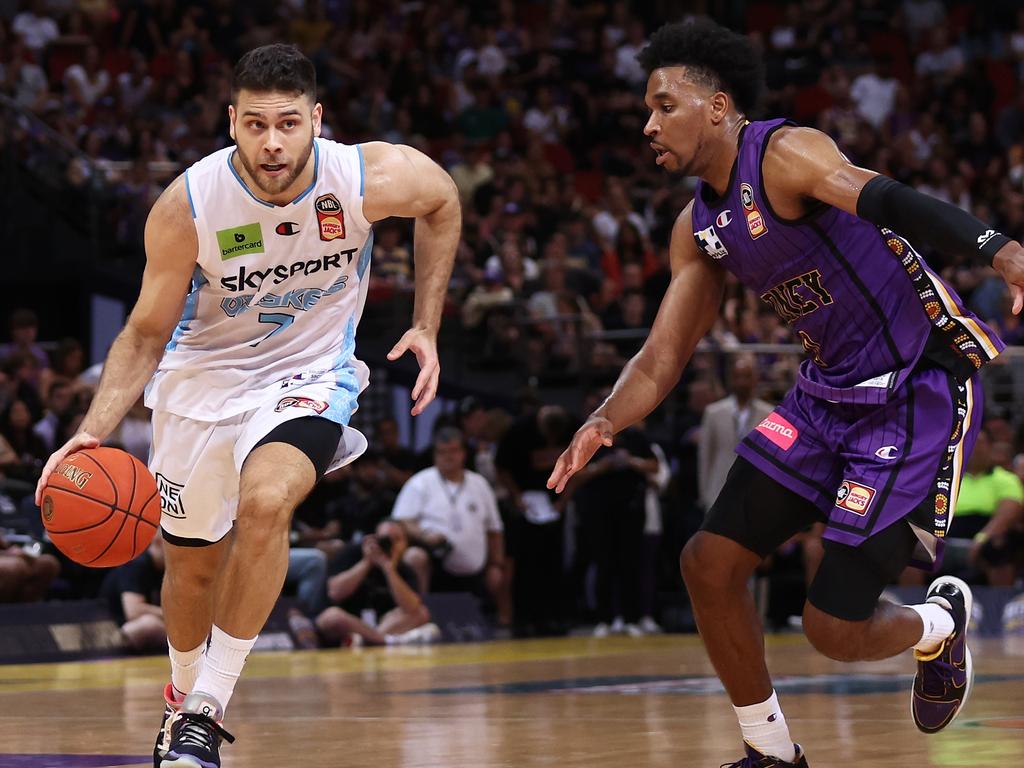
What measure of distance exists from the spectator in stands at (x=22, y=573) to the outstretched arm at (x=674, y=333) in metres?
6.41

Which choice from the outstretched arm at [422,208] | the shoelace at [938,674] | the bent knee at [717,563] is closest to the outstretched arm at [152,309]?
the outstretched arm at [422,208]

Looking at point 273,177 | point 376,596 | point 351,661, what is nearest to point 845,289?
point 273,177

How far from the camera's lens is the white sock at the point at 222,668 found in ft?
16.8

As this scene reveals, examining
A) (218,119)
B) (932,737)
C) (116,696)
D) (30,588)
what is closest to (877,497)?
(932,737)

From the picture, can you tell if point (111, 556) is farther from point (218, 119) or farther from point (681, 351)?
point (218, 119)

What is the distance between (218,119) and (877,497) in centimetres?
1301

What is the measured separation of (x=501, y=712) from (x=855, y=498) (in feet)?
9.36

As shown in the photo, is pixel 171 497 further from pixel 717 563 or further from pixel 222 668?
pixel 717 563

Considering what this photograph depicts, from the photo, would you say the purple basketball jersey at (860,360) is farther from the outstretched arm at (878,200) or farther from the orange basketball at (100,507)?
the orange basketball at (100,507)

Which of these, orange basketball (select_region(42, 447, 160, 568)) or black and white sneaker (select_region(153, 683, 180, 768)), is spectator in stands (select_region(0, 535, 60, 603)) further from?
orange basketball (select_region(42, 447, 160, 568))

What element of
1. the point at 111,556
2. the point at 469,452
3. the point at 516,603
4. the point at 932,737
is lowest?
the point at 516,603

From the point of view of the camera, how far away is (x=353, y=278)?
586 cm

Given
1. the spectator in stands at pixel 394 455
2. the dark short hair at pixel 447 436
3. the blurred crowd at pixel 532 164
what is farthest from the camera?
the blurred crowd at pixel 532 164

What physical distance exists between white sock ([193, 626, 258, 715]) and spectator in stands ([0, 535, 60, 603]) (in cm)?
611
